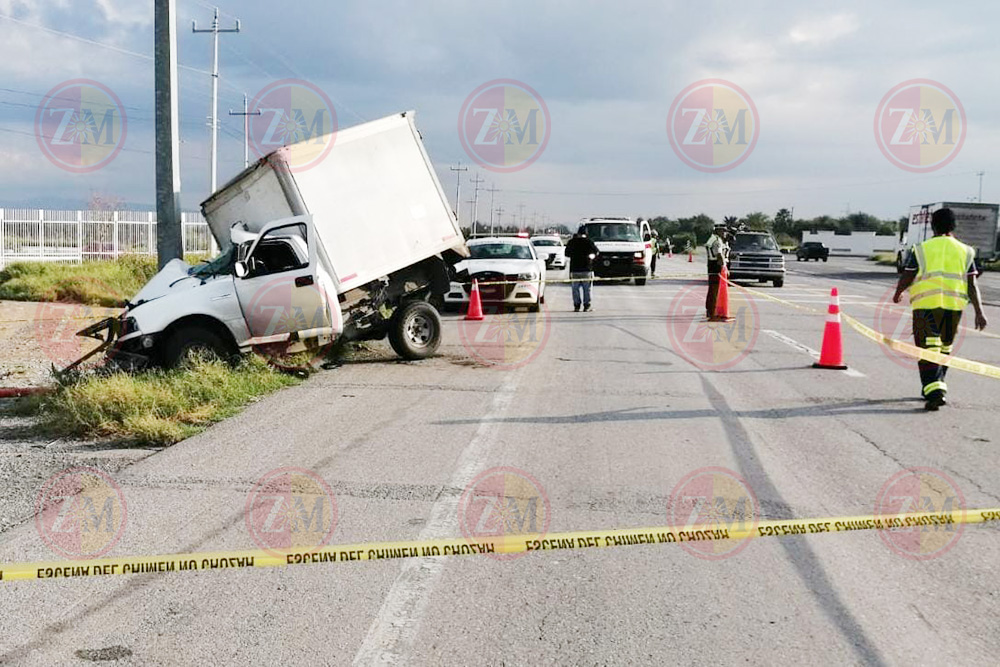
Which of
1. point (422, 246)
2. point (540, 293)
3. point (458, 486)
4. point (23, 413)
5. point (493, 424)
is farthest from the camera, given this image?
point (540, 293)

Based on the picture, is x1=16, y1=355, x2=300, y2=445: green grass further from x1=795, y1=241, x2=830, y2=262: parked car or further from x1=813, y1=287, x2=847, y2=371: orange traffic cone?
x1=795, y1=241, x2=830, y2=262: parked car

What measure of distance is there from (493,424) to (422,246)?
196 inches

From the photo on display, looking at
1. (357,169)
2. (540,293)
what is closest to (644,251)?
(540,293)

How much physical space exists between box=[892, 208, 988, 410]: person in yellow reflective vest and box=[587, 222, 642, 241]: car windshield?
21794mm

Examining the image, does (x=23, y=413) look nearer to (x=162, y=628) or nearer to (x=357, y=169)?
(x=357, y=169)

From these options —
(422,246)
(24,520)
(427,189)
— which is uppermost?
(427,189)

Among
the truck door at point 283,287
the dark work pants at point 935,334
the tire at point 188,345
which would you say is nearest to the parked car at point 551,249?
the truck door at point 283,287

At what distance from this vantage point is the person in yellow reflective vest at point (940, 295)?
918cm

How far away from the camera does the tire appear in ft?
33.4

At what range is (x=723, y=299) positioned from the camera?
60.5 ft

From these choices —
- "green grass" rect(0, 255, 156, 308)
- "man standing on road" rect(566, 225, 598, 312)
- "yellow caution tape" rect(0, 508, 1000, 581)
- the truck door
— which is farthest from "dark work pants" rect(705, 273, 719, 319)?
"yellow caution tape" rect(0, 508, 1000, 581)

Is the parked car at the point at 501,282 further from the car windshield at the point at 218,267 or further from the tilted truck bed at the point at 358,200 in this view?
the car windshield at the point at 218,267

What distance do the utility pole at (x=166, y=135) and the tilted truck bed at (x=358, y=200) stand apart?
1314mm

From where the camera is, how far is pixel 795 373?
11695 mm
